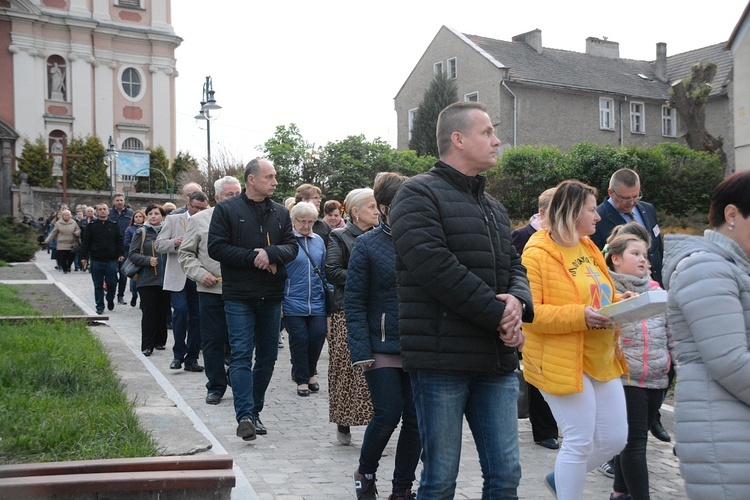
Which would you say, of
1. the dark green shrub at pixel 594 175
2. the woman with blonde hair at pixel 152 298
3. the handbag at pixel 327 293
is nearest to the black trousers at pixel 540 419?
the handbag at pixel 327 293

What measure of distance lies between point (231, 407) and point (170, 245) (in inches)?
115

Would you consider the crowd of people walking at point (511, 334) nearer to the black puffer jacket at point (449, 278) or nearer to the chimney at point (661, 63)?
the black puffer jacket at point (449, 278)

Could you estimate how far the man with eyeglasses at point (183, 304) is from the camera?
10523mm

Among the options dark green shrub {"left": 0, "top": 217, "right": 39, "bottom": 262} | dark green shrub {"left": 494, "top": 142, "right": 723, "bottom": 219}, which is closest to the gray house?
dark green shrub {"left": 494, "top": 142, "right": 723, "bottom": 219}

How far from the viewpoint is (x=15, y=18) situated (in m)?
57.9

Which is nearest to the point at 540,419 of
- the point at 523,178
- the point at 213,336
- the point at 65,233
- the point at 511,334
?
the point at 213,336

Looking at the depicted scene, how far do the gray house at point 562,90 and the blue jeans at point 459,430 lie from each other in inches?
1719

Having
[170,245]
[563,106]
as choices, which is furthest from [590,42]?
[170,245]

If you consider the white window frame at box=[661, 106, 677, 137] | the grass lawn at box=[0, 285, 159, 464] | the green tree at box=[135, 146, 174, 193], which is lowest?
the grass lawn at box=[0, 285, 159, 464]

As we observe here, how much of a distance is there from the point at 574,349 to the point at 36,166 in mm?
56536

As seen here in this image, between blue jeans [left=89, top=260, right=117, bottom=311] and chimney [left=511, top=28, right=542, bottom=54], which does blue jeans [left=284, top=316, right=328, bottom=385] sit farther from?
chimney [left=511, top=28, right=542, bottom=54]

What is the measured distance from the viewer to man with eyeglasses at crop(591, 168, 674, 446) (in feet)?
24.9

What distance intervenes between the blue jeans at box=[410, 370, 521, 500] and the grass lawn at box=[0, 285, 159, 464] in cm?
223

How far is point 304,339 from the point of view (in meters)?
8.91
